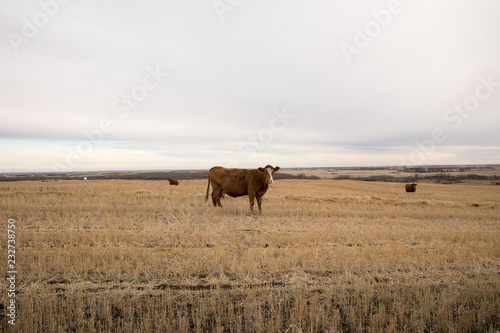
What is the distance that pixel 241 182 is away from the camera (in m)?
13.7

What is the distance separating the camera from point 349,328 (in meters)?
3.59

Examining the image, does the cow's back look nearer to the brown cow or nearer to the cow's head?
the brown cow

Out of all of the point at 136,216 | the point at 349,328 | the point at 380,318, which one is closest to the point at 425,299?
the point at 380,318

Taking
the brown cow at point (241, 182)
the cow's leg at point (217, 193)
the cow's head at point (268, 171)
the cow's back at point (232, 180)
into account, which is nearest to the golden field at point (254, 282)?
the cow's head at point (268, 171)

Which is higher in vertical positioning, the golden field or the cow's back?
the cow's back

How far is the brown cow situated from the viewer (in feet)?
43.1

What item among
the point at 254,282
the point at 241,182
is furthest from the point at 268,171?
the point at 254,282

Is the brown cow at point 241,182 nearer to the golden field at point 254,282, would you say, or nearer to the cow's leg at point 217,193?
the cow's leg at point 217,193

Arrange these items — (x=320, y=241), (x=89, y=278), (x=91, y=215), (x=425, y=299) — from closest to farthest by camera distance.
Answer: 1. (x=425, y=299)
2. (x=89, y=278)
3. (x=320, y=241)
4. (x=91, y=215)

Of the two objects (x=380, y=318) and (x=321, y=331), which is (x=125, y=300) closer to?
(x=321, y=331)

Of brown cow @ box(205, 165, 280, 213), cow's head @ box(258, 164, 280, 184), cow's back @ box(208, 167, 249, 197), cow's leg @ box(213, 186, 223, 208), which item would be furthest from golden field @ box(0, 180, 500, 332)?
cow's leg @ box(213, 186, 223, 208)

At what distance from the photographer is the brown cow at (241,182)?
13.1 meters

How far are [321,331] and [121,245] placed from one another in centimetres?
536

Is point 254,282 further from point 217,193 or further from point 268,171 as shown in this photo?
point 217,193
